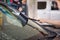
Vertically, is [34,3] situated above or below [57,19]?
above

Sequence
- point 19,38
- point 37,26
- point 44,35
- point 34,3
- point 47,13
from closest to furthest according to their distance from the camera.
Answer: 1. point 19,38
2. point 44,35
3. point 37,26
4. point 34,3
5. point 47,13

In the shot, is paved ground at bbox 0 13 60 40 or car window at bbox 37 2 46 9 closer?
paved ground at bbox 0 13 60 40

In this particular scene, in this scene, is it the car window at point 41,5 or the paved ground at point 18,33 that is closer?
the paved ground at point 18,33

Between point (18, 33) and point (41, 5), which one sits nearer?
point (18, 33)

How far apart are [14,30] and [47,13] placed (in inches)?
350

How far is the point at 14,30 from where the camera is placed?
11.2 ft

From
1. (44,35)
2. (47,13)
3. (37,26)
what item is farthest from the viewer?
(47,13)

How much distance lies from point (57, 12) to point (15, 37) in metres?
9.33

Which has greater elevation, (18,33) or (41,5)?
(18,33)

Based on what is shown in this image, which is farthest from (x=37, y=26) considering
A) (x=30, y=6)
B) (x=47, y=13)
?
(x=47, y=13)

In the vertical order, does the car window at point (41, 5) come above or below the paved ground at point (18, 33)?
below

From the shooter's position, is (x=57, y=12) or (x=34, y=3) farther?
(x=57, y=12)

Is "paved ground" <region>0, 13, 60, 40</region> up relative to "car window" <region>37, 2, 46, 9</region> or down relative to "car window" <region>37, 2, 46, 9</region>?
up

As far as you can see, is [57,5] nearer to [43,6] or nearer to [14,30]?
[43,6]
